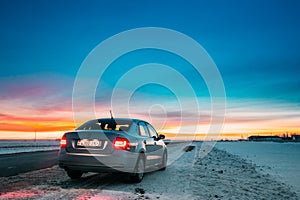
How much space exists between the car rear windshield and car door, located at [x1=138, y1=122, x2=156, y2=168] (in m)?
0.67

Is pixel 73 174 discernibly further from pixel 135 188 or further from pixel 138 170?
pixel 135 188

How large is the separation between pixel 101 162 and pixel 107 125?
1.44 meters

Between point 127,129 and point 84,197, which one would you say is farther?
point 127,129

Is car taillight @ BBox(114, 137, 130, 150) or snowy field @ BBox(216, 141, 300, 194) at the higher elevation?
car taillight @ BBox(114, 137, 130, 150)

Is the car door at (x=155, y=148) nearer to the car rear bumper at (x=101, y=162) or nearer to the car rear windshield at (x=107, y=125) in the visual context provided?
the car rear windshield at (x=107, y=125)

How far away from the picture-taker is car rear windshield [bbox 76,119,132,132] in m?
8.39

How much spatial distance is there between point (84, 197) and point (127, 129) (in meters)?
2.55

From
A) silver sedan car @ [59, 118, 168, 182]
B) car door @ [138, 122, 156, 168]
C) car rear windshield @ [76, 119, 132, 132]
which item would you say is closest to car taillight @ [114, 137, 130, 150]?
silver sedan car @ [59, 118, 168, 182]

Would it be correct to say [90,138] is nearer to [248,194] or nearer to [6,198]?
[6,198]

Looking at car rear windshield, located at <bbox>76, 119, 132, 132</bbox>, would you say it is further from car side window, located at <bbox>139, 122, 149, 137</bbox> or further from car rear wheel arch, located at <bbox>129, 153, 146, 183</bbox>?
car rear wheel arch, located at <bbox>129, 153, 146, 183</bbox>

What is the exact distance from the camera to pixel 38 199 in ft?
19.5

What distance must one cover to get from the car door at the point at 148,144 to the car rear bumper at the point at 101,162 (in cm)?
126

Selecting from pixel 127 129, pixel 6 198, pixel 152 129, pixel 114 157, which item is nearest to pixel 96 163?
pixel 114 157

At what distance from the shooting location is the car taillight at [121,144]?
7547 mm
